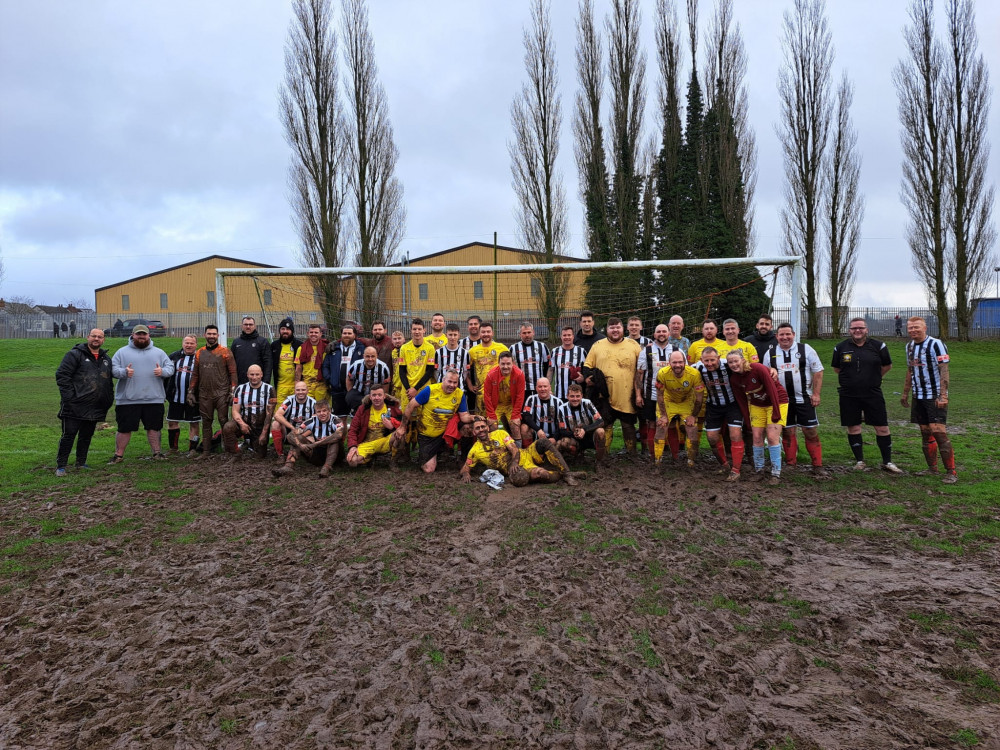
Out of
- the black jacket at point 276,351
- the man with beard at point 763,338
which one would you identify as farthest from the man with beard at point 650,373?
the black jacket at point 276,351

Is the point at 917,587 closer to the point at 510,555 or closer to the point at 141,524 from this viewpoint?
the point at 510,555

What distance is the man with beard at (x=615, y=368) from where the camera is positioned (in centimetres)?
699


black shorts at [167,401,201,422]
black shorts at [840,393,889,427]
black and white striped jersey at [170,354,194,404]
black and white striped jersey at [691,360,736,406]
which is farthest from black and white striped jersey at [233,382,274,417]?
black shorts at [840,393,889,427]

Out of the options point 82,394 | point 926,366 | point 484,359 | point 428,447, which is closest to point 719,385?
point 926,366

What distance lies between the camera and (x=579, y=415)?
6.71 meters

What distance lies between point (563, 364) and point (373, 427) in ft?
7.63

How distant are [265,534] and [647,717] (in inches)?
129

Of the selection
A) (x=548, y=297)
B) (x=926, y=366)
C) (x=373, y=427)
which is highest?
(x=548, y=297)

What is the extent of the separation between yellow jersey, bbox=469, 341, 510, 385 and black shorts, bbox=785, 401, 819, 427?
317 centimetres

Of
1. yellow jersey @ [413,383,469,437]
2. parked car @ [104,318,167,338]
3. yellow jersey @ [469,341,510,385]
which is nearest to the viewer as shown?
yellow jersey @ [413,383,469,437]

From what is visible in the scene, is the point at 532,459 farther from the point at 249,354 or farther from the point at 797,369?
the point at 249,354

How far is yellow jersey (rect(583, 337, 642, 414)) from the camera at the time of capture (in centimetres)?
699

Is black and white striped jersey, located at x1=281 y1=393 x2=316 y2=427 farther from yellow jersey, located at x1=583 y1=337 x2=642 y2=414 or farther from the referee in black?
the referee in black

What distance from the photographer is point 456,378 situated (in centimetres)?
655
